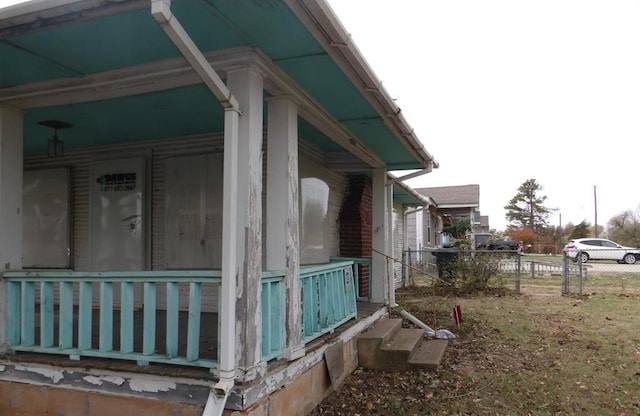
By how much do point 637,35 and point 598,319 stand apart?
502 centimetres

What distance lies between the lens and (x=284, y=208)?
3.62 meters

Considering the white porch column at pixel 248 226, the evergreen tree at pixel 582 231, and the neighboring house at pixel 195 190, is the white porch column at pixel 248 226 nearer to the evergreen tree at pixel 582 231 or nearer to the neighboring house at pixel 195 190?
the neighboring house at pixel 195 190

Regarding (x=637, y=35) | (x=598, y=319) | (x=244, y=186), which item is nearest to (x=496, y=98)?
(x=637, y=35)

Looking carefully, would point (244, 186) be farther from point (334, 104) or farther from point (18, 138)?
point (18, 138)

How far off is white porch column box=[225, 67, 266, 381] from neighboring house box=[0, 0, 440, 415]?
0.03 ft

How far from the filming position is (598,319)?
27.3ft

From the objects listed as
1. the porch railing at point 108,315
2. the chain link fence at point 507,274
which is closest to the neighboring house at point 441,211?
the chain link fence at point 507,274

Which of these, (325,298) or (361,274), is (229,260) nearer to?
(325,298)

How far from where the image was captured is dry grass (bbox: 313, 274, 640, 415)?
4.16m

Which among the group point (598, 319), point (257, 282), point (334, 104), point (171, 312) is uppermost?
point (334, 104)

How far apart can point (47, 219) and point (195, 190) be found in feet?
7.94

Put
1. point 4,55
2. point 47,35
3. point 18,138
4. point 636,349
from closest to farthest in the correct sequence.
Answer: point 47,35, point 4,55, point 18,138, point 636,349

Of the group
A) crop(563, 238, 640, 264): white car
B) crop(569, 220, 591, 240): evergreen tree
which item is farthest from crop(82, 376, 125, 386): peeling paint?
crop(569, 220, 591, 240): evergreen tree

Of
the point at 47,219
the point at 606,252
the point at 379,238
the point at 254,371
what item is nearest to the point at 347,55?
the point at 254,371
